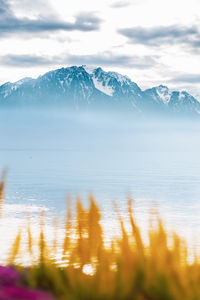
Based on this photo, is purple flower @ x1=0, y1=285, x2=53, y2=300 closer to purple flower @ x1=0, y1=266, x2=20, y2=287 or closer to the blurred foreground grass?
the blurred foreground grass

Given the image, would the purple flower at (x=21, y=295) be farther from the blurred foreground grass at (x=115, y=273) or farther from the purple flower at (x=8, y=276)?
the purple flower at (x=8, y=276)

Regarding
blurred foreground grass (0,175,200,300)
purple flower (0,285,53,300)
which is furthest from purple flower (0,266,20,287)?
purple flower (0,285,53,300)

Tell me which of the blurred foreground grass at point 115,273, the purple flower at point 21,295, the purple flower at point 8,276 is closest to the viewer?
the purple flower at point 21,295

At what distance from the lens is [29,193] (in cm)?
3412

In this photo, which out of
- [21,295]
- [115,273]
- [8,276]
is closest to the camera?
[21,295]

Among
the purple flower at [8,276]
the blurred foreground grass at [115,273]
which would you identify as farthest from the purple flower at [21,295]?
the purple flower at [8,276]

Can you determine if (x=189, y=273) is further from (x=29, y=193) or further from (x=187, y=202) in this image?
(x=29, y=193)

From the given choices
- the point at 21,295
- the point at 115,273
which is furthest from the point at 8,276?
the point at 21,295

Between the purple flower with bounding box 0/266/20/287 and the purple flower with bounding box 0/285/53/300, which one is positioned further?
the purple flower with bounding box 0/266/20/287

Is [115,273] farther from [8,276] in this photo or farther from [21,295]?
[21,295]

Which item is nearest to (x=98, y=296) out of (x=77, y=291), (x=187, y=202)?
(x=77, y=291)

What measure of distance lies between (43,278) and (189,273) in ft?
4.45

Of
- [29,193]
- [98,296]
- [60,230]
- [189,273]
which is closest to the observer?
[98,296]

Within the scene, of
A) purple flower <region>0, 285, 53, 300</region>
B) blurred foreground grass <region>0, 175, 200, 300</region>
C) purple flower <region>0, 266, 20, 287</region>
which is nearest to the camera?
purple flower <region>0, 285, 53, 300</region>
